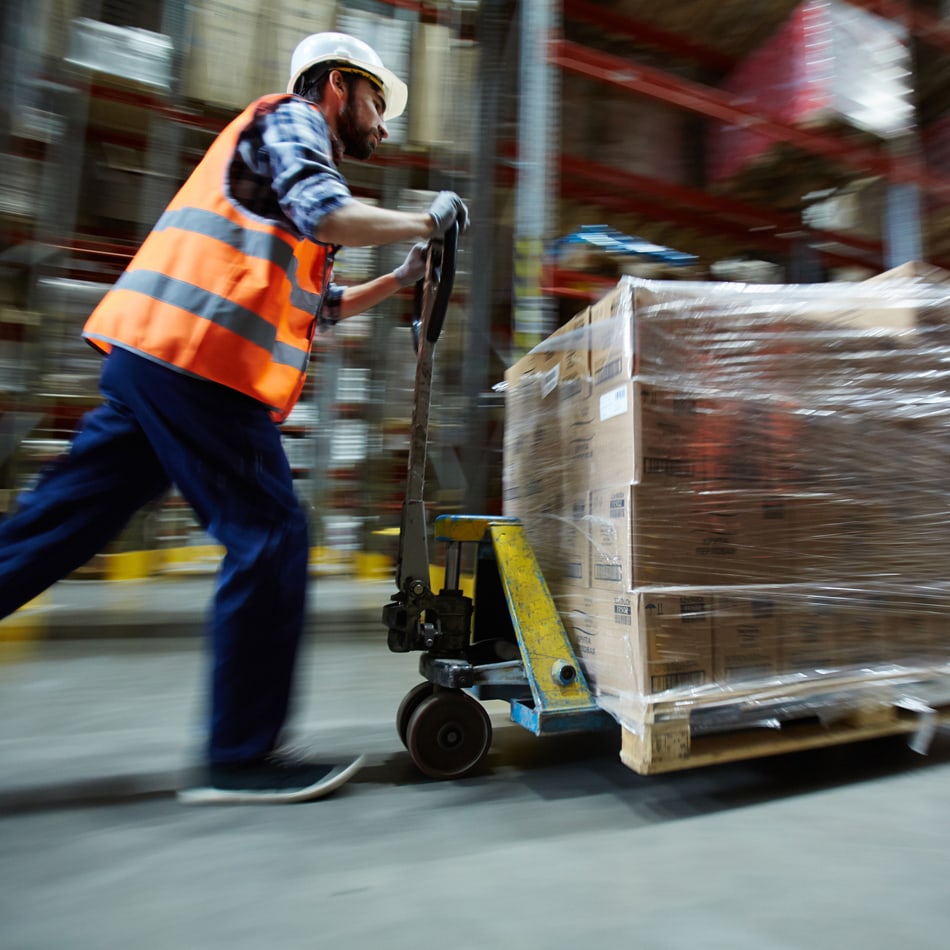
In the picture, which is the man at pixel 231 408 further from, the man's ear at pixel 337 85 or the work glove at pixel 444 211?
the man's ear at pixel 337 85

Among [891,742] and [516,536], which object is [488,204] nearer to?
[516,536]

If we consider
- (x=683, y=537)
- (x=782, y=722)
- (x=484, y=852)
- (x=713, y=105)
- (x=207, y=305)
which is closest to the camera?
(x=484, y=852)

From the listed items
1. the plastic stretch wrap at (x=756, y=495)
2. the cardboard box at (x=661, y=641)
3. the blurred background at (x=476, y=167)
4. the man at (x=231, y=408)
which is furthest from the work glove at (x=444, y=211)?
the blurred background at (x=476, y=167)

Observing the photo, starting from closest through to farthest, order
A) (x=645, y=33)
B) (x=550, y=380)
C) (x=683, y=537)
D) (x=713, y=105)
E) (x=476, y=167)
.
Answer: (x=683, y=537), (x=550, y=380), (x=713, y=105), (x=476, y=167), (x=645, y=33)

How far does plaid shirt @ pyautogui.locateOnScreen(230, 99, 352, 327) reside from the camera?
1.34m

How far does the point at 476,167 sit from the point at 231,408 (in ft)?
10.2

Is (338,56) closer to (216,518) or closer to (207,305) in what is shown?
(207,305)

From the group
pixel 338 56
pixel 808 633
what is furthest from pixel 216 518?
pixel 808 633

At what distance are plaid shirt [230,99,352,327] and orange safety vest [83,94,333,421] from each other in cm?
3

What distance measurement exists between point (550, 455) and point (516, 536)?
0.91 ft

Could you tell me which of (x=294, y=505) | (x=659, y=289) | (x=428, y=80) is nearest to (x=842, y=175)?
(x=428, y=80)

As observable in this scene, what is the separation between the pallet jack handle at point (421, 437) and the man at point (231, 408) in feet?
0.54

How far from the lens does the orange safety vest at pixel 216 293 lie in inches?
54.4

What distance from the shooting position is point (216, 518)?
144 cm
